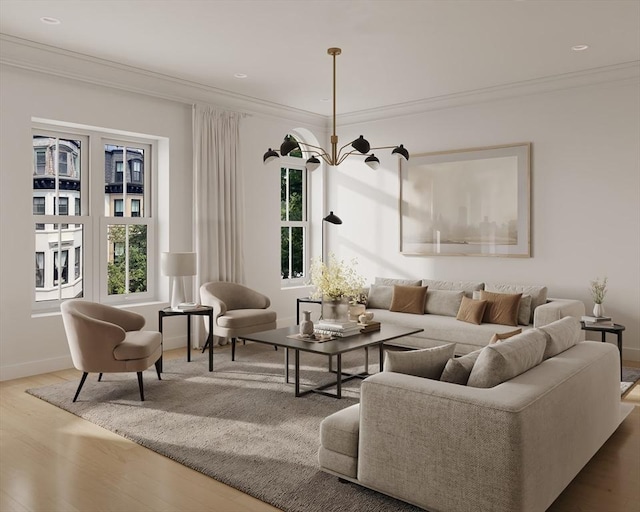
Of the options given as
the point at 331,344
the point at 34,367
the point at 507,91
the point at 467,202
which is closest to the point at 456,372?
the point at 331,344

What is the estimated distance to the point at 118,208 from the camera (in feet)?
21.1

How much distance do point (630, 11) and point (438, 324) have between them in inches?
133

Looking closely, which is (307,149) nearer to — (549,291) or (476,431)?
(549,291)

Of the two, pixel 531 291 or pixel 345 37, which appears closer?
pixel 345 37

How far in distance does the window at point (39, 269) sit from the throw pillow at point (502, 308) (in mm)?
4715

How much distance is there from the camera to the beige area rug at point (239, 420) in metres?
Answer: 3.00

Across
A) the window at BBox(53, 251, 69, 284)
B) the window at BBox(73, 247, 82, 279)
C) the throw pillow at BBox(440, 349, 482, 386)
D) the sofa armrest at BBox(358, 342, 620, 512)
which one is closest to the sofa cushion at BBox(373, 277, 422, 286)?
the window at BBox(73, 247, 82, 279)

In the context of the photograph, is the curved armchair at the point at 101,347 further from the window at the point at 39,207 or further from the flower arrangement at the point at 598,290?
the flower arrangement at the point at 598,290

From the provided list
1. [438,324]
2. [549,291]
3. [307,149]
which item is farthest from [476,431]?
[307,149]

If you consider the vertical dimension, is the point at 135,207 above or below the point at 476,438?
above

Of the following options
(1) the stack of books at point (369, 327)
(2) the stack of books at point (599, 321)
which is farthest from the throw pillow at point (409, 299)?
(2) the stack of books at point (599, 321)

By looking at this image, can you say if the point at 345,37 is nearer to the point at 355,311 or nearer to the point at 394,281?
the point at 355,311

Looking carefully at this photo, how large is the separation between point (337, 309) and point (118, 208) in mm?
2990

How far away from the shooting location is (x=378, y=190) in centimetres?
798
